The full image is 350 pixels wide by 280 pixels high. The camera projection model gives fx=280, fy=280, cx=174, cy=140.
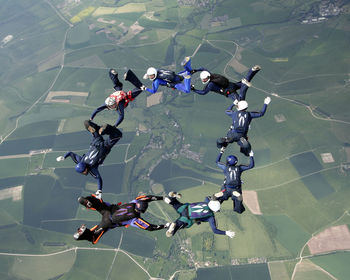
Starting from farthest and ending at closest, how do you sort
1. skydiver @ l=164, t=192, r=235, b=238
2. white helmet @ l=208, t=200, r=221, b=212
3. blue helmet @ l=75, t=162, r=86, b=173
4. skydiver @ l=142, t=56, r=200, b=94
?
skydiver @ l=142, t=56, r=200, b=94 → blue helmet @ l=75, t=162, r=86, b=173 → skydiver @ l=164, t=192, r=235, b=238 → white helmet @ l=208, t=200, r=221, b=212

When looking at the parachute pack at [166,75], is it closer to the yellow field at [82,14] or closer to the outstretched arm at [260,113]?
the outstretched arm at [260,113]

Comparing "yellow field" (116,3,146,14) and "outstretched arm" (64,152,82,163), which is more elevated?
"outstretched arm" (64,152,82,163)

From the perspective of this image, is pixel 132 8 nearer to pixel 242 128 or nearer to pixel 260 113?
pixel 260 113

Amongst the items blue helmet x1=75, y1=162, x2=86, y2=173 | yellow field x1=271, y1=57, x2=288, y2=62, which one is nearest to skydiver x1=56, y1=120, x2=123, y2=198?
blue helmet x1=75, y1=162, x2=86, y2=173

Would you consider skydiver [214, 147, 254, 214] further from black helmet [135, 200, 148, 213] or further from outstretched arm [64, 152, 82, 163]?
outstretched arm [64, 152, 82, 163]

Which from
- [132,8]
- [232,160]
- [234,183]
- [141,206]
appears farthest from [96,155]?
[132,8]

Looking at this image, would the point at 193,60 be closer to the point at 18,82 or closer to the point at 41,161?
the point at 41,161
